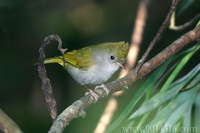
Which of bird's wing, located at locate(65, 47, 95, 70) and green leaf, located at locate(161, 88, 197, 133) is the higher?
bird's wing, located at locate(65, 47, 95, 70)

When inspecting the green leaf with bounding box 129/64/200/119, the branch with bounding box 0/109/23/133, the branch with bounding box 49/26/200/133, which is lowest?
the green leaf with bounding box 129/64/200/119

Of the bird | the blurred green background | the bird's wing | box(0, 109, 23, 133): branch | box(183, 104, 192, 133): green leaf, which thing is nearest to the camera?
box(0, 109, 23, 133): branch

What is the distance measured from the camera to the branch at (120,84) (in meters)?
1.76

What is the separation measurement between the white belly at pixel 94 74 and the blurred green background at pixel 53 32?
633mm

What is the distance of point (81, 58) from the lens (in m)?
3.67

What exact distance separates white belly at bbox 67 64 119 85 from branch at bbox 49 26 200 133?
27.2 inches

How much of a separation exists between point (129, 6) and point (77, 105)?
12.6ft

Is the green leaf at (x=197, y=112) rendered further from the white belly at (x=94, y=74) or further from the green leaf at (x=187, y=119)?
the white belly at (x=94, y=74)

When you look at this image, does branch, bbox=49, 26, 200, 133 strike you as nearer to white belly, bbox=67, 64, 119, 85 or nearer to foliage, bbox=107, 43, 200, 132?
foliage, bbox=107, 43, 200, 132

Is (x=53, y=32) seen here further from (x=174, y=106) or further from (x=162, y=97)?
(x=174, y=106)

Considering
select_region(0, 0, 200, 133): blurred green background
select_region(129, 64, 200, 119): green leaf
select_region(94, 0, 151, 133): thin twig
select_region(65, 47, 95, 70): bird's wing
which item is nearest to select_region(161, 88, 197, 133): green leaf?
select_region(129, 64, 200, 119): green leaf

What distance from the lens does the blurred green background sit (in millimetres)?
4301

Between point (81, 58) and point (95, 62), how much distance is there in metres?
0.21

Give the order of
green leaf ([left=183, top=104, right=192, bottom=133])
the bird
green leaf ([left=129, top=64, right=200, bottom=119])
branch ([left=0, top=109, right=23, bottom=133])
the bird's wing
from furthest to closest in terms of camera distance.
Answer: the bird's wing
the bird
green leaf ([left=129, top=64, right=200, bottom=119])
green leaf ([left=183, top=104, right=192, bottom=133])
branch ([left=0, top=109, right=23, bottom=133])
